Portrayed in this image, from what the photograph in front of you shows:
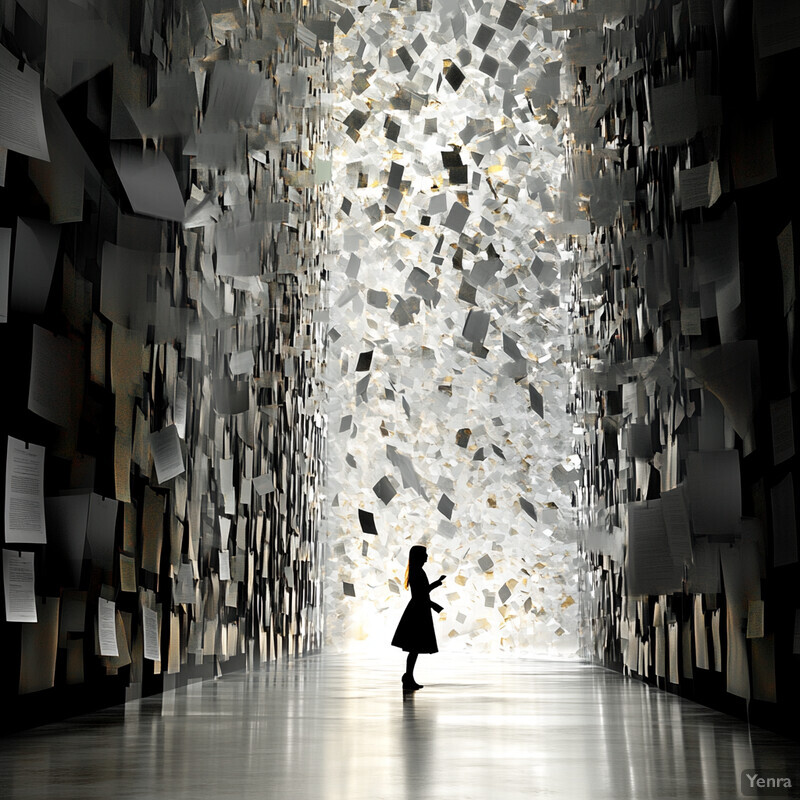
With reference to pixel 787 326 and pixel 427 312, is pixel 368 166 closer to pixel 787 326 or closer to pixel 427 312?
pixel 427 312

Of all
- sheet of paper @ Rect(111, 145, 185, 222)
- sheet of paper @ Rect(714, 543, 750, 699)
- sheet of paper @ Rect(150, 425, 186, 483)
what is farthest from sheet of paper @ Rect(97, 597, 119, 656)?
sheet of paper @ Rect(714, 543, 750, 699)

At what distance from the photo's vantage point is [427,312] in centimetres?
1195

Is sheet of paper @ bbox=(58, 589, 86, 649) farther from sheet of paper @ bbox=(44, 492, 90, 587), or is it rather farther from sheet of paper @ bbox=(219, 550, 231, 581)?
sheet of paper @ bbox=(219, 550, 231, 581)

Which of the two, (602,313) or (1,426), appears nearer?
(1,426)

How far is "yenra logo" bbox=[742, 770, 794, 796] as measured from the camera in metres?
2.34

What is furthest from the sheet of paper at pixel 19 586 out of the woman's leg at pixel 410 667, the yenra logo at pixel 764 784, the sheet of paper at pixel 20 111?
the woman's leg at pixel 410 667

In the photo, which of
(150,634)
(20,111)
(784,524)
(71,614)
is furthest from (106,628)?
(784,524)

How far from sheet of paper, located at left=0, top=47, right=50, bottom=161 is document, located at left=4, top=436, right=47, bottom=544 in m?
0.92

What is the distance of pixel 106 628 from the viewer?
4.29 metres

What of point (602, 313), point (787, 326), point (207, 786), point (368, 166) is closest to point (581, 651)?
point (602, 313)

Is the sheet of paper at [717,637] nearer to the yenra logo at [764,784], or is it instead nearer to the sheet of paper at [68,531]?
the yenra logo at [764,784]

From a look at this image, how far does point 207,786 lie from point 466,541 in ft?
30.6

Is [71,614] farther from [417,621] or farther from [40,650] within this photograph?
[417,621]

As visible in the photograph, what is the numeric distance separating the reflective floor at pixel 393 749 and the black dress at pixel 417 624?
1.97 ft
